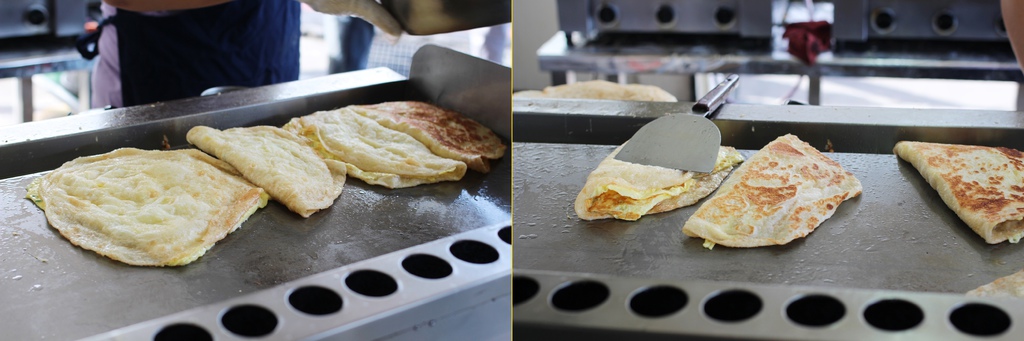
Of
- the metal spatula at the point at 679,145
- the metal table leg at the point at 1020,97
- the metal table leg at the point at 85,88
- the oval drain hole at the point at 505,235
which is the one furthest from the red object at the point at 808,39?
the metal table leg at the point at 85,88

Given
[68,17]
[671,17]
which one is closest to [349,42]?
[68,17]

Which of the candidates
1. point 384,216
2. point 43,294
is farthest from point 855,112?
point 43,294

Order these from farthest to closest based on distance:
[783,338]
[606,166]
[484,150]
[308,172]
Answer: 1. [484,150]
2. [308,172]
3. [606,166]
4. [783,338]

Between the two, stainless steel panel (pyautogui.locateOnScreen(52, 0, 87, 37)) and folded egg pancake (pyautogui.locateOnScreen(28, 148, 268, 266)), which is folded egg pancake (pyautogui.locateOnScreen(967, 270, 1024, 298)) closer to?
folded egg pancake (pyautogui.locateOnScreen(28, 148, 268, 266))

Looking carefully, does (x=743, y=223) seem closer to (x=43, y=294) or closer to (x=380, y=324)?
(x=380, y=324)

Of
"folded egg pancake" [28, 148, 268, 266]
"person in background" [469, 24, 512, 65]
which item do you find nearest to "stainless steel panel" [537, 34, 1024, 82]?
"person in background" [469, 24, 512, 65]

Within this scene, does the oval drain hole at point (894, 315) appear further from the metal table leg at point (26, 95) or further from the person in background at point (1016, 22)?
the metal table leg at point (26, 95)
